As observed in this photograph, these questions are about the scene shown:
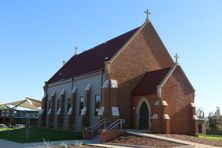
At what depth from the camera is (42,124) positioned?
48.6 meters

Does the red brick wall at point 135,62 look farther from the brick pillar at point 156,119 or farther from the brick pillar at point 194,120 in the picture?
the brick pillar at point 194,120

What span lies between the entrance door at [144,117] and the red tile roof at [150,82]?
4.56ft

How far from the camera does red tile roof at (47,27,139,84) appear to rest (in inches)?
1419

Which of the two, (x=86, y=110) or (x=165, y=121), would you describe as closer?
(x=165, y=121)

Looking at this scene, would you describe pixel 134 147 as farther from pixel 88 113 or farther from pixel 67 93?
pixel 67 93

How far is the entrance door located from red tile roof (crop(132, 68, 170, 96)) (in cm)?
139

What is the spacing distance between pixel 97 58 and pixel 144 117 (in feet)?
35.3

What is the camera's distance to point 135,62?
34.8 meters

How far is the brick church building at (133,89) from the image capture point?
30578 mm

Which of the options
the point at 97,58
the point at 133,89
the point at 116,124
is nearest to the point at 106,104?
the point at 116,124

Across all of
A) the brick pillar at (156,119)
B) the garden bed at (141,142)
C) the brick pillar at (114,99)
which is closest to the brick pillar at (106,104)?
the brick pillar at (114,99)

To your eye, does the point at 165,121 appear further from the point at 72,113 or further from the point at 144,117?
the point at 72,113

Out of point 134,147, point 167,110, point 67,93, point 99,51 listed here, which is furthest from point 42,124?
point 134,147

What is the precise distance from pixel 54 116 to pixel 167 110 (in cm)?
2066
